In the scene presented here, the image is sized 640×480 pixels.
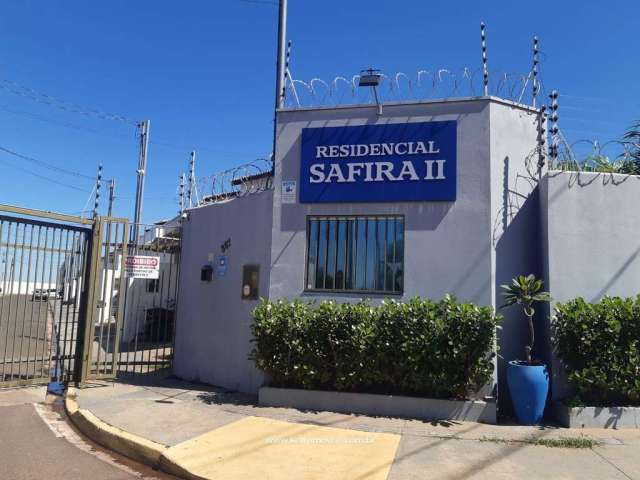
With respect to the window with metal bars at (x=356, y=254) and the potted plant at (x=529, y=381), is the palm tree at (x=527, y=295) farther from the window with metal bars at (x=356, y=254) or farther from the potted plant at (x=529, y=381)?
the window with metal bars at (x=356, y=254)

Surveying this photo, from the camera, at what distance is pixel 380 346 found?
704 cm

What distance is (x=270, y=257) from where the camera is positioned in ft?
27.4

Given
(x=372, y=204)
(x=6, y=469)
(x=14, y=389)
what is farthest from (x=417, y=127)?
(x=14, y=389)

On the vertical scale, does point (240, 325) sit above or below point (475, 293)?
below

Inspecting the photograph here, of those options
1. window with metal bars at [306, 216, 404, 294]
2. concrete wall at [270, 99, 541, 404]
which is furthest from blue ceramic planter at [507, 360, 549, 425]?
window with metal bars at [306, 216, 404, 294]

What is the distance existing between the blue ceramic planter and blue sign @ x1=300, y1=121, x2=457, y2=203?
272 cm

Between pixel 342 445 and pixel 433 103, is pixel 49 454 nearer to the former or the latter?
pixel 342 445

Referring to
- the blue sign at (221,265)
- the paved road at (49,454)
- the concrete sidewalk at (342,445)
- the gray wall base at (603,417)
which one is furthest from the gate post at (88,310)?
the gray wall base at (603,417)

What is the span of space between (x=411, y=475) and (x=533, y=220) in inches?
190

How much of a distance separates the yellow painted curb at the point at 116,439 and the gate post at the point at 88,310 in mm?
1594

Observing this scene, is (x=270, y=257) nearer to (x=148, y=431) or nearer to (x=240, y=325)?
(x=240, y=325)

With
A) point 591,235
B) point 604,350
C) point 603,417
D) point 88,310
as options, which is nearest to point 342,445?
point 603,417

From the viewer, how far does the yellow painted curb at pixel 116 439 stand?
5.36 m

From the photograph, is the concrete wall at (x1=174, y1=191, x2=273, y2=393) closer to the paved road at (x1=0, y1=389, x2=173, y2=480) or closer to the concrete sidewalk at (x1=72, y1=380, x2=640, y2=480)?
the concrete sidewalk at (x1=72, y1=380, x2=640, y2=480)
